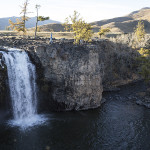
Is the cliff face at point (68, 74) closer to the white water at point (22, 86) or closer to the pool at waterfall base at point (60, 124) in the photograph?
the pool at waterfall base at point (60, 124)

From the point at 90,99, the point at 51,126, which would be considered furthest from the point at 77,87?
the point at 51,126

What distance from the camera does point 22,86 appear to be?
106 ft

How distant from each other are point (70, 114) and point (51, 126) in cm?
586

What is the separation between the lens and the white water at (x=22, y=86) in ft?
102

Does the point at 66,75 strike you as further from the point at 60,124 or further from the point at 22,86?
the point at 60,124

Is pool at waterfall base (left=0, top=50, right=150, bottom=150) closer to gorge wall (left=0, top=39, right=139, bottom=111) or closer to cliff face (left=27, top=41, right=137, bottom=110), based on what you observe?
gorge wall (left=0, top=39, right=139, bottom=111)

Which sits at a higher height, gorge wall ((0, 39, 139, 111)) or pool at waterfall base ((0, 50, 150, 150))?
gorge wall ((0, 39, 139, 111))

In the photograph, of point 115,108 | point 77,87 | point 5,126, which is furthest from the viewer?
point 115,108

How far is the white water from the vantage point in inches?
1226

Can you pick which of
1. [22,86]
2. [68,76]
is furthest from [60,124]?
[22,86]

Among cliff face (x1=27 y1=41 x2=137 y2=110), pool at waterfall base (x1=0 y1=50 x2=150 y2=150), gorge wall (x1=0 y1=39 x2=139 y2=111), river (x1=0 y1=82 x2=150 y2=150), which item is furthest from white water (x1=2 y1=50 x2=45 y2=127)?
river (x1=0 y1=82 x2=150 y2=150)

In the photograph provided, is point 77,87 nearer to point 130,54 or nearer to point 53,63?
point 53,63

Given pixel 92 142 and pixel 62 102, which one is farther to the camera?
pixel 62 102

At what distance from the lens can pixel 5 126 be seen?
2877cm
